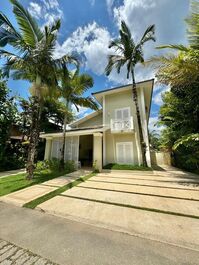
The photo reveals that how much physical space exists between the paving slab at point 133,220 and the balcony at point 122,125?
27.5ft

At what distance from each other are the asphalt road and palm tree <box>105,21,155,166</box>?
8.90 meters

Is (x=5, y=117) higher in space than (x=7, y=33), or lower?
lower

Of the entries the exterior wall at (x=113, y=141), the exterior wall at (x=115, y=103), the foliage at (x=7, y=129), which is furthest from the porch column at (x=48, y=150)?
the exterior wall at (x=115, y=103)

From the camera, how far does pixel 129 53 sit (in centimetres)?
1189

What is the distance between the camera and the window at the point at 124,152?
12181 millimetres

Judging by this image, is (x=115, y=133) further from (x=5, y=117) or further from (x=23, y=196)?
(x=5, y=117)

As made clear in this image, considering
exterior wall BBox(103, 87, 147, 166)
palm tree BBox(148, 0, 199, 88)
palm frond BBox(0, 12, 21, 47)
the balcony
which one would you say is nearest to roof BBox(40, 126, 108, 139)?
the balcony

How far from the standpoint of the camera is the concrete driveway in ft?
9.59

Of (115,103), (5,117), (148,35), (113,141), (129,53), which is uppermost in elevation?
(148,35)

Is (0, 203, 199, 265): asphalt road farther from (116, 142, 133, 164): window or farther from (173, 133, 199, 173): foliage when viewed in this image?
(116, 142, 133, 164): window

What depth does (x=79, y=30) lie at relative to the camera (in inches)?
379

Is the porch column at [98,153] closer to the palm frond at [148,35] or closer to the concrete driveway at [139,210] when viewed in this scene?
the concrete driveway at [139,210]

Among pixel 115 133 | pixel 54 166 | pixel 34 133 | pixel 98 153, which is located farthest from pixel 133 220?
pixel 115 133

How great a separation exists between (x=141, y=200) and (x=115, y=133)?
838cm
